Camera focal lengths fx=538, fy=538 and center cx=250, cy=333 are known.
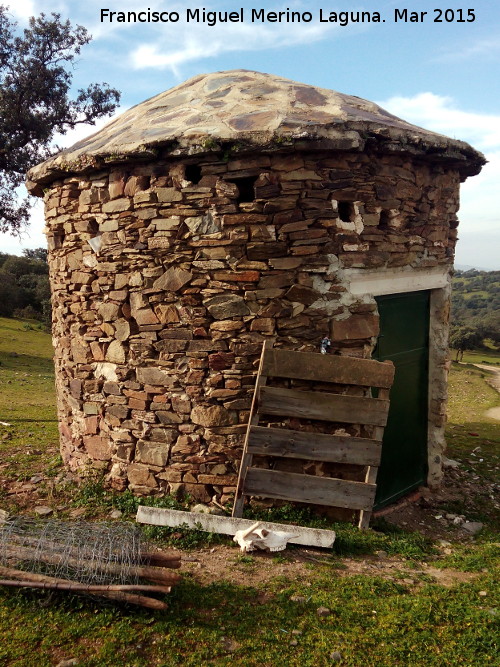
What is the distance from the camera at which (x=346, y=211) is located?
514cm

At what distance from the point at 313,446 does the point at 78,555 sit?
216 centimetres

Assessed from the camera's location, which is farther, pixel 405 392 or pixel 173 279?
pixel 405 392

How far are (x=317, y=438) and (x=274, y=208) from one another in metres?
2.11

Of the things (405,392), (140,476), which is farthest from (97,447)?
(405,392)

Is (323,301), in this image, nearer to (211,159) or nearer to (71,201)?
(211,159)

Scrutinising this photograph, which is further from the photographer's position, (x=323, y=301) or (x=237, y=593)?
(x=323, y=301)

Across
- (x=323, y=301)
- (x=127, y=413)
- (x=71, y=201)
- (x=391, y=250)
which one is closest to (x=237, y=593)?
(x=127, y=413)

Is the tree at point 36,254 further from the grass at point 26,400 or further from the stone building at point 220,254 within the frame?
the stone building at point 220,254

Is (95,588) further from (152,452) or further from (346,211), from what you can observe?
(346,211)

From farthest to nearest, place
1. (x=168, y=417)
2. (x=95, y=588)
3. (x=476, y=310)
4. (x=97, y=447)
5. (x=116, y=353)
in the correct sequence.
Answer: (x=476, y=310), (x=97, y=447), (x=116, y=353), (x=168, y=417), (x=95, y=588)

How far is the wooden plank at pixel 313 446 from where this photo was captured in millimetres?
4840

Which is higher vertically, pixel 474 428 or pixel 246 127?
pixel 246 127

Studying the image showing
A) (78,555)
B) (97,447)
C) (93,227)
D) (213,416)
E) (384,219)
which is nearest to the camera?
(78,555)

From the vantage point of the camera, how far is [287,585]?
13.1 ft
